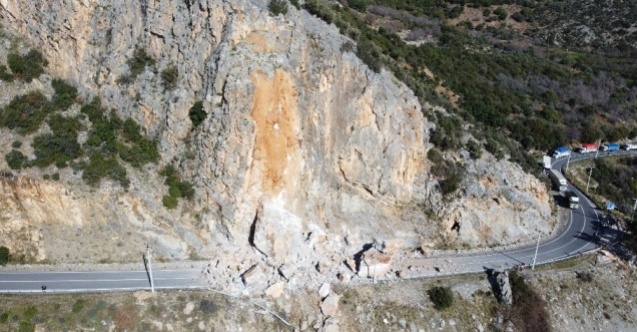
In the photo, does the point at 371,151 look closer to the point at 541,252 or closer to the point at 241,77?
the point at 241,77

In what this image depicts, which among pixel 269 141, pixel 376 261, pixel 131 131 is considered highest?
pixel 269 141

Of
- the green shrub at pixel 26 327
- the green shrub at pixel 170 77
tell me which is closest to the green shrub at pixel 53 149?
the green shrub at pixel 170 77

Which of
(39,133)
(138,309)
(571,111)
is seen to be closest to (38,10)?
(39,133)

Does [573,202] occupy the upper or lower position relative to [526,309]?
upper

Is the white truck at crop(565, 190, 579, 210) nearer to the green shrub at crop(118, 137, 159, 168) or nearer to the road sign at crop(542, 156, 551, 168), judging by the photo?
the road sign at crop(542, 156, 551, 168)

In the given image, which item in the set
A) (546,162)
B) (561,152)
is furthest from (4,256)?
(561,152)

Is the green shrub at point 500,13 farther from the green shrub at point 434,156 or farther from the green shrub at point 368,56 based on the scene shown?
the green shrub at point 434,156

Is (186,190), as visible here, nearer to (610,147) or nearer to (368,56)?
(368,56)
